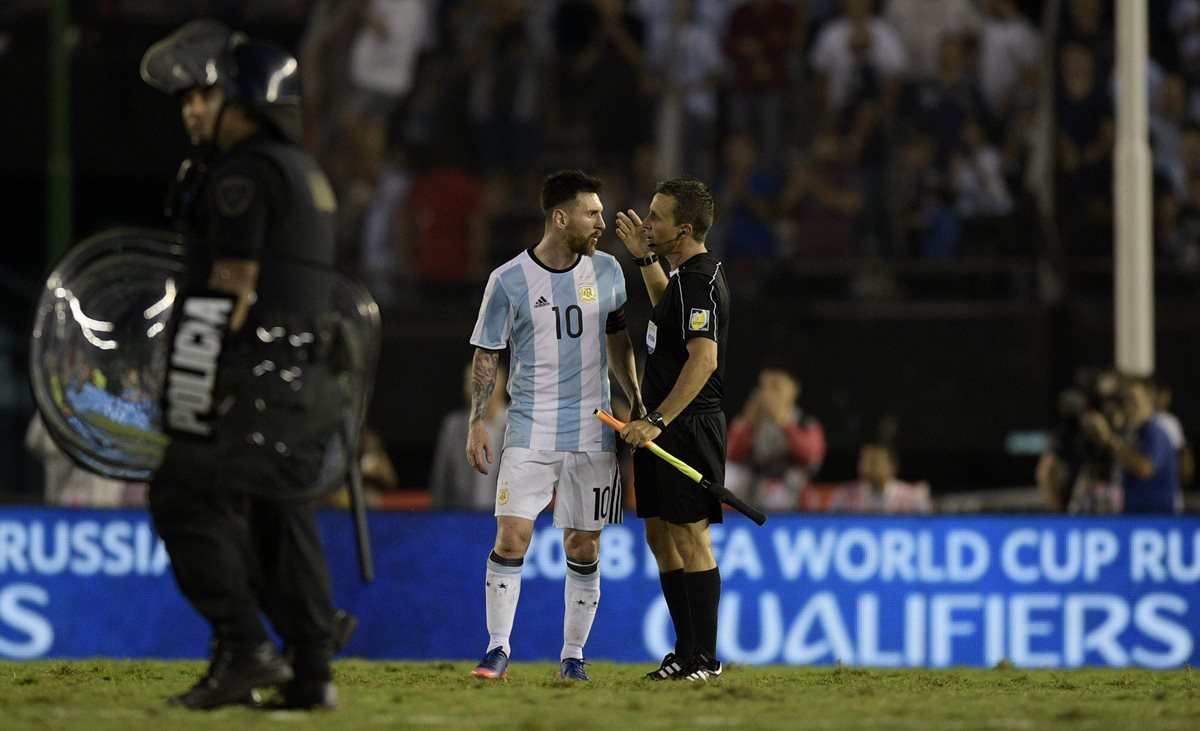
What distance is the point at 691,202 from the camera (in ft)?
29.9

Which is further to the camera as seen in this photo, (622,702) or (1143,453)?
(1143,453)

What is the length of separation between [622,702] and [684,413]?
173 cm

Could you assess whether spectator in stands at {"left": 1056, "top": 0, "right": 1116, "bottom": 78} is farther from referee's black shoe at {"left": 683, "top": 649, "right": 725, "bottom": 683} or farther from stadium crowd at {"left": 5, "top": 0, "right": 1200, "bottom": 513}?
referee's black shoe at {"left": 683, "top": 649, "right": 725, "bottom": 683}

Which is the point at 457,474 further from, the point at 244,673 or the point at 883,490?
the point at 244,673

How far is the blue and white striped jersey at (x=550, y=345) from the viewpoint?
9.11 meters

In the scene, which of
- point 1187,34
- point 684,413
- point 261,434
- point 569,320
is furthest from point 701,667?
point 1187,34

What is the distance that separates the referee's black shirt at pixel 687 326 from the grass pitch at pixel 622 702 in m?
1.35

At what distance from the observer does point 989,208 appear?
17.3 meters

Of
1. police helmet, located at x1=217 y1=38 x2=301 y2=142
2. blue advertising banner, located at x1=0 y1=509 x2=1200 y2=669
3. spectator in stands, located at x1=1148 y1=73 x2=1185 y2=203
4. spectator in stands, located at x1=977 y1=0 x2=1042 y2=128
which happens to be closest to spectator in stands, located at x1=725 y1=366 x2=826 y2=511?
blue advertising banner, located at x1=0 y1=509 x2=1200 y2=669

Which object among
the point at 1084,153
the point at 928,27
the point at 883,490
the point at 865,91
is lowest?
the point at 883,490

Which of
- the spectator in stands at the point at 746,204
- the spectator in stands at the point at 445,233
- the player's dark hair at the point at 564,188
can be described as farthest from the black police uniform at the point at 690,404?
the spectator in stands at the point at 445,233

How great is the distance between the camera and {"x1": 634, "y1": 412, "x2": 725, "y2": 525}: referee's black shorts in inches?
354

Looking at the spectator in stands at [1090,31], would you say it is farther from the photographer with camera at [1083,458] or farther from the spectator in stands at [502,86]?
the spectator in stands at [502,86]

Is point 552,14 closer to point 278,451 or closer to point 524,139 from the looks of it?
point 524,139
